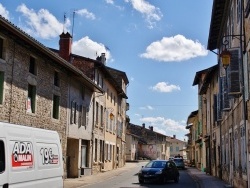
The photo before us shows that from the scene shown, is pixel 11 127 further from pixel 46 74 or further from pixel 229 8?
pixel 229 8

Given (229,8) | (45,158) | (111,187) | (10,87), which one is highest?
(229,8)

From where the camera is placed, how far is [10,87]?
18.2 meters

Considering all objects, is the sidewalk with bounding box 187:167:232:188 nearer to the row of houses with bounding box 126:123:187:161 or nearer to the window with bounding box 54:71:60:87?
the window with bounding box 54:71:60:87

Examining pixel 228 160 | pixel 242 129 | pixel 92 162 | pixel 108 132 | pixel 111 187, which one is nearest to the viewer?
pixel 242 129

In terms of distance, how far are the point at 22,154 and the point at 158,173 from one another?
53.2 ft

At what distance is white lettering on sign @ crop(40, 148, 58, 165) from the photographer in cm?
1055

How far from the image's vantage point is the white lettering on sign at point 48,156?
34.6 ft

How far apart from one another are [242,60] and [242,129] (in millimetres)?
2932

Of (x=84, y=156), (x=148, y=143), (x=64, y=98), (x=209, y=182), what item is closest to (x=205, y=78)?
(x=209, y=182)

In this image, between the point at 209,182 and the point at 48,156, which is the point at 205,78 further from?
the point at 48,156

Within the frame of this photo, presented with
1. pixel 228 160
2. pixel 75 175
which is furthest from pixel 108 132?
pixel 228 160

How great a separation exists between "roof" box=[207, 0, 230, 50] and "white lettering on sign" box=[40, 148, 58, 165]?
13.7 metres

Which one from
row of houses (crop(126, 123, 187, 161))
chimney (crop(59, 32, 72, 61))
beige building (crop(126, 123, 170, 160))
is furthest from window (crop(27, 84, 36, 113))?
beige building (crop(126, 123, 170, 160))

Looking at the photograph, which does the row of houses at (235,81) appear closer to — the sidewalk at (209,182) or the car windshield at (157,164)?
the sidewalk at (209,182)
